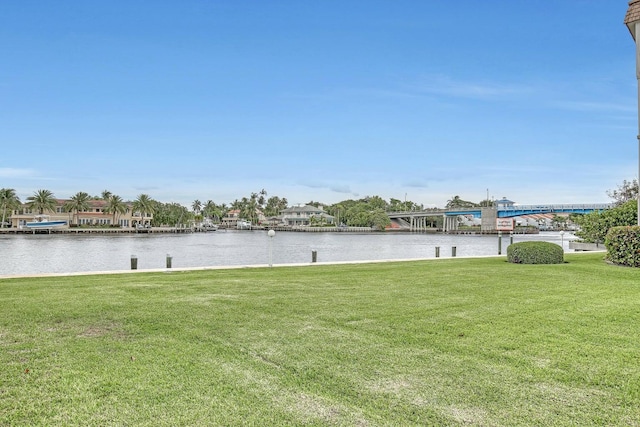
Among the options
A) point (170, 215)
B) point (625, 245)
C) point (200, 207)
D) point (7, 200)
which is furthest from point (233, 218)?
point (625, 245)

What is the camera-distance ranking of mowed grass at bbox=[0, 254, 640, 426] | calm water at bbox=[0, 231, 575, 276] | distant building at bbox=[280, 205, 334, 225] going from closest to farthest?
mowed grass at bbox=[0, 254, 640, 426]
calm water at bbox=[0, 231, 575, 276]
distant building at bbox=[280, 205, 334, 225]

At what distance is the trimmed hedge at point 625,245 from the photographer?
1259 cm

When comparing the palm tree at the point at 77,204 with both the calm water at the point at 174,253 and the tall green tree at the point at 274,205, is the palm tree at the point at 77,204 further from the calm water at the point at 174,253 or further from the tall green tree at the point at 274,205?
the tall green tree at the point at 274,205

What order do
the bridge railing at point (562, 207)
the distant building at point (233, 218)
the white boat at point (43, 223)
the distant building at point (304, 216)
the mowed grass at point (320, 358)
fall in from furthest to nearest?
the distant building at point (233, 218) < the distant building at point (304, 216) < the white boat at point (43, 223) < the bridge railing at point (562, 207) < the mowed grass at point (320, 358)

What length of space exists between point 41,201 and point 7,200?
751 centimetres

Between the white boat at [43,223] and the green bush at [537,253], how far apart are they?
98769 mm

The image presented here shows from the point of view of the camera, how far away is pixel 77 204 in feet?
325

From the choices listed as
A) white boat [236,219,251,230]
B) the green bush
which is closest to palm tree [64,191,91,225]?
white boat [236,219,251,230]

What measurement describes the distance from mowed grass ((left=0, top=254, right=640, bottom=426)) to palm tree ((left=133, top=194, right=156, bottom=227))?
10990 cm

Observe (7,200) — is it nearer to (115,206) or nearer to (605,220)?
(115,206)

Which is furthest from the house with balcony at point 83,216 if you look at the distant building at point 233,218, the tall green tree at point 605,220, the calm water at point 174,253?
the tall green tree at point 605,220

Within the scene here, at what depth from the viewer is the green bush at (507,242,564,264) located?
14617mm

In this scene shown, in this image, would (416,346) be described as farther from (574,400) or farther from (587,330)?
(587,330)

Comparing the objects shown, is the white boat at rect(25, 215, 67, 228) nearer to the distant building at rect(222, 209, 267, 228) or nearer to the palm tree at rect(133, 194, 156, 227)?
the palm tree at rect(133, 194, 156, 227)
